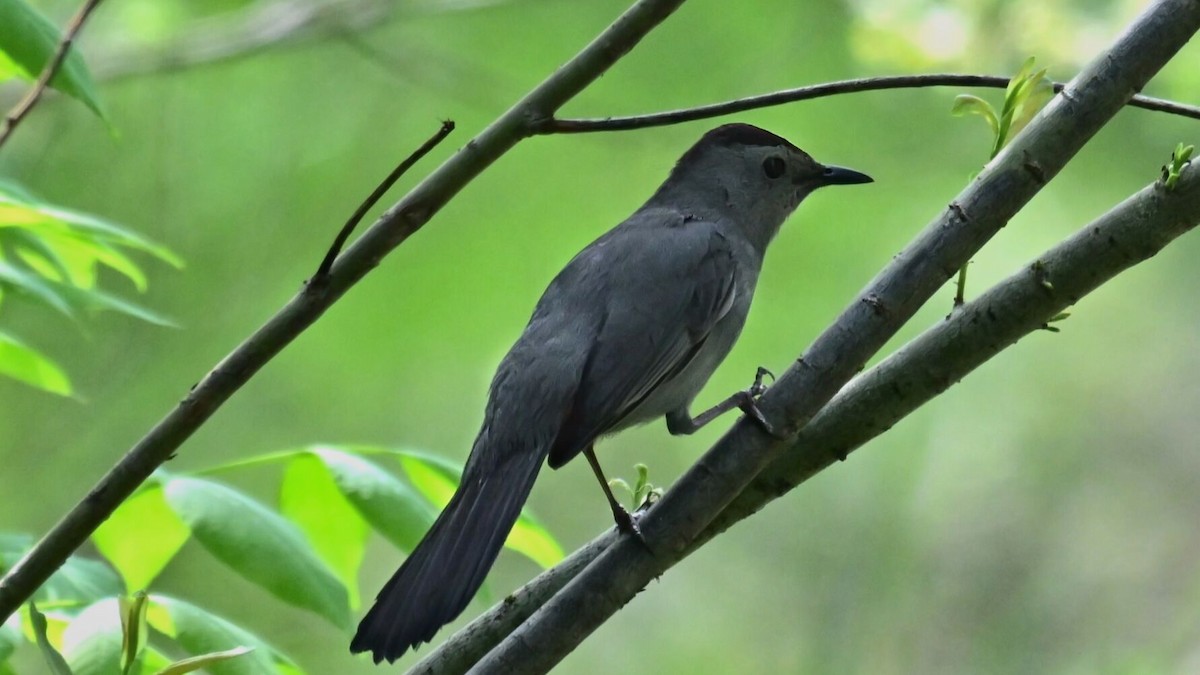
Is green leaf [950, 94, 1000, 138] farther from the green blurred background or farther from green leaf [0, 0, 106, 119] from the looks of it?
the green blurred background

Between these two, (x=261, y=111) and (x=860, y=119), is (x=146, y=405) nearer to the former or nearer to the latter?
(x=261, y=111)

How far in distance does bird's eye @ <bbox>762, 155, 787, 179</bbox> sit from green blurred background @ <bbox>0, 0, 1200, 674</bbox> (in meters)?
1.99

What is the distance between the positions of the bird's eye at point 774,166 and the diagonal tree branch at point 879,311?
1.78m

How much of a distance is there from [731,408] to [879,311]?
0.72 meters

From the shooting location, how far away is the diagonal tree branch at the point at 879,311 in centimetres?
175

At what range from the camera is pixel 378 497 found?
225cm

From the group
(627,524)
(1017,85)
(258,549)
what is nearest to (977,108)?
(1017,85)

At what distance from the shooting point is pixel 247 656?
1.85m

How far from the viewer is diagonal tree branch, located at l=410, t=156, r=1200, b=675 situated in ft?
5.75

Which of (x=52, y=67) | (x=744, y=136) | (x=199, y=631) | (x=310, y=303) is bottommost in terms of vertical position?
(x=199, y=631)

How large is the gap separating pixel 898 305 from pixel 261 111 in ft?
19.4

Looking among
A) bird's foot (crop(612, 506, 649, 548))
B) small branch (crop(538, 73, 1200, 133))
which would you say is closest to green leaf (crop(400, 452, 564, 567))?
bird's foot (crop(612, 506, 649, 548))

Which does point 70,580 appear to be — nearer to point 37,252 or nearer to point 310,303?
point 37,252

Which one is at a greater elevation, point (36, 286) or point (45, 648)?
point (36, 286)
